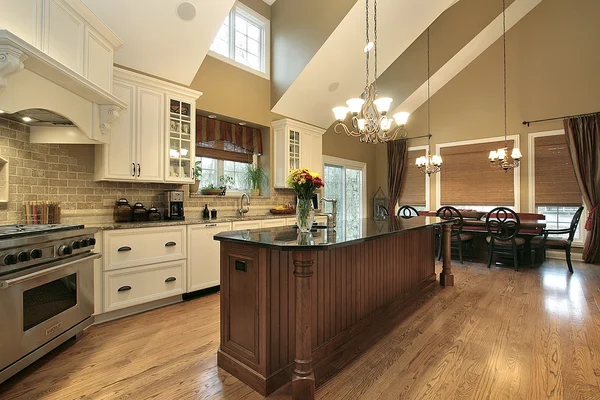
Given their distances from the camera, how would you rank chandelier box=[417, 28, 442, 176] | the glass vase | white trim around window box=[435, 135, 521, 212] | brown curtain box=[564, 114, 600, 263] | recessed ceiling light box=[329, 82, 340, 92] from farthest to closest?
white trim around window box=[435, 135, 521, 212] < chandelier box=[417, 28, 442, 176] < recessed ceiling light box=[329, 82, 340, 92] < brown curtain box=[564, 114, 600, 263] < the glass vase

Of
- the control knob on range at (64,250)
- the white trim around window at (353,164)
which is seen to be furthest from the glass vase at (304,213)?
the white trim around window at (353,164)

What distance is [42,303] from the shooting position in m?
2.07

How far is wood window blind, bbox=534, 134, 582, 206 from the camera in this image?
18.0ft

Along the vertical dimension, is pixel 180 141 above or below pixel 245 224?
above

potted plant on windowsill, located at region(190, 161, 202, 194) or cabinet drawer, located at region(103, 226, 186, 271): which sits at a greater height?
potted plant on windowsill, located at region(190, 161, 202, 194)

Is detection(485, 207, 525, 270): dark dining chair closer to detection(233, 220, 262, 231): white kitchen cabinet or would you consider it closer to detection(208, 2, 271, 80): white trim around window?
detection(233, 220, 262, 231): white kitchen cabinet

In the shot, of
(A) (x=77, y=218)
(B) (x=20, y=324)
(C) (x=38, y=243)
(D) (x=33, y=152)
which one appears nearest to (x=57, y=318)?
(B) (x=20, y=324)

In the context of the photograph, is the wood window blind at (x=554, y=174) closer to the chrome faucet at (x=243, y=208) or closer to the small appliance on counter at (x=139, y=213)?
the chrome faucet at (x=243, y=208)

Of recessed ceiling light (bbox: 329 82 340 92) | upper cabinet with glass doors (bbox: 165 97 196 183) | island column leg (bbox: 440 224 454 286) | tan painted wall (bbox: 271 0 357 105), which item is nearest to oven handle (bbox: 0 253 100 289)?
upper cabinet with glass doors (bbox: 165 97 196 183)

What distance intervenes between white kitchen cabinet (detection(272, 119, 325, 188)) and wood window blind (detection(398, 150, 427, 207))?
9.49ft

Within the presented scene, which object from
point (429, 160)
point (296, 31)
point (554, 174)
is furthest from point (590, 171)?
point (296, 31)

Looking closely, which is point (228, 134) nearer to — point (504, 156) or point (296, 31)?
point (296, 31)

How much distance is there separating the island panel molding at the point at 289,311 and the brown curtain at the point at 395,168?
5313 millimetres

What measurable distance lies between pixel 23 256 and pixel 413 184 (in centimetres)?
713
